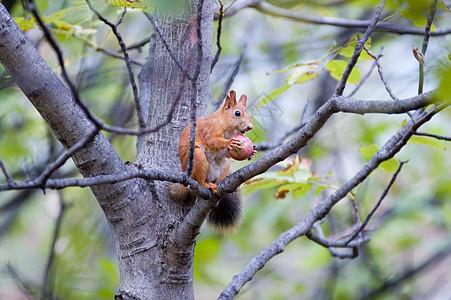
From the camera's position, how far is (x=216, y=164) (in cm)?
164

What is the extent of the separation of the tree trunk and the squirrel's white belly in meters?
0.13

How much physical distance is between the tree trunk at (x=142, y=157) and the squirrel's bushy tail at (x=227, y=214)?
0.96 ft

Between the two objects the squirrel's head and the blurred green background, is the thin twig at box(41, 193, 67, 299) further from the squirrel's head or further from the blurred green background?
the squirrel's head

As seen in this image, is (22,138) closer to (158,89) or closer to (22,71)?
(158,89)

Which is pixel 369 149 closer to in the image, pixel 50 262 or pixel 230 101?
pixel 230 101

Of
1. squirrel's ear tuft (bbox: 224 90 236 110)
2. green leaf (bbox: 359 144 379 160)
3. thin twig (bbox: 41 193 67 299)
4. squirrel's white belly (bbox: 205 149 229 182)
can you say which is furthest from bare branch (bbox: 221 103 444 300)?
thin twig (bbox: 41 193 67 299)

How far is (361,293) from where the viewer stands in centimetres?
280

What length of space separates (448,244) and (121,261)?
206 centimetres

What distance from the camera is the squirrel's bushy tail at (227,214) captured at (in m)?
1.75

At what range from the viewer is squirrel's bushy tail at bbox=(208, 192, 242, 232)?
1.75 m

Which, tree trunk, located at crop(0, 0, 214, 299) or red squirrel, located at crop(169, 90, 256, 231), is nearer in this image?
tree trunk, located at crop(0, 0, 214, 299)

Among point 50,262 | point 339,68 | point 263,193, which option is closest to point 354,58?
point 339,68

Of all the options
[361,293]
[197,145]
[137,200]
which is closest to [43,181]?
[137,200]

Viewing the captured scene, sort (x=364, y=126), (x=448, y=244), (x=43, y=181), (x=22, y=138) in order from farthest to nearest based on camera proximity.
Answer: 1. (x=364, y=126)
2. (x=22, y=138)
3. (x=448, y=244)
4. (x=43, y=181)
